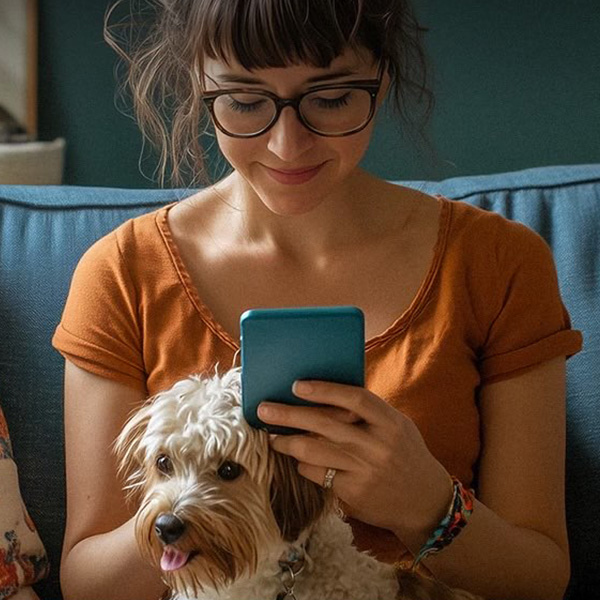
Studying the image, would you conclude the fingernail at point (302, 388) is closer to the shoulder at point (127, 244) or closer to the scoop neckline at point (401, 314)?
the scoop neckline at point (401, 314)

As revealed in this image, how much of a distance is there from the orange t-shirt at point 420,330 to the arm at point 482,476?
4 cm

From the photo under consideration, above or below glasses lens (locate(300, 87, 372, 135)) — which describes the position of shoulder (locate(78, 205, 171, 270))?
below

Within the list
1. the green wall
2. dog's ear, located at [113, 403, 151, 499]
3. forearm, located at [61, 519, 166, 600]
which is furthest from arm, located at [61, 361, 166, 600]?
the green wall

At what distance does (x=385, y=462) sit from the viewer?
1171 millimetres

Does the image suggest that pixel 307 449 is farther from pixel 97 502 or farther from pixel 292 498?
pixel 97 502

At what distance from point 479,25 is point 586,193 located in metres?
0.87

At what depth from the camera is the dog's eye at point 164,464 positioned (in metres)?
1.12

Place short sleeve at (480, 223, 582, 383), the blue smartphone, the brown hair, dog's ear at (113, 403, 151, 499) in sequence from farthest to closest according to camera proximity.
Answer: short sleeve at (480, 223, 582, 383)
the brown hair
dog's ear at (113, 403, 151, 499)
the blue smartphone

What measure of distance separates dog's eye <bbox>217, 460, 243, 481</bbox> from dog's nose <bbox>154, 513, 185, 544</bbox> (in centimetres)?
7

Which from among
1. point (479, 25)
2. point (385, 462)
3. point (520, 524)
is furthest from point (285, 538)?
point (479, 25)

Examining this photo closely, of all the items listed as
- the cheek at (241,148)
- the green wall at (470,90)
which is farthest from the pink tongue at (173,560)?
the green wall at (470,90)

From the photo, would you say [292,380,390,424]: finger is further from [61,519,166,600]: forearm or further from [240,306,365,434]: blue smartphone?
[61,519,166,600]: forearm

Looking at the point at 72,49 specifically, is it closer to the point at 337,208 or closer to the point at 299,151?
the point at 337,208

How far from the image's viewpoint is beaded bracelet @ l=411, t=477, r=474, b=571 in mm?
1301
